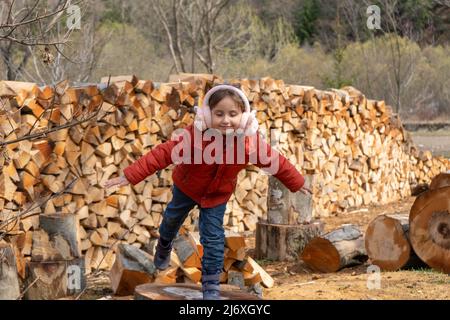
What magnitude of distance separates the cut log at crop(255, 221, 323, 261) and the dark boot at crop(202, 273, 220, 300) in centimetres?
248

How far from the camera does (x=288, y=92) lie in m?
8.61

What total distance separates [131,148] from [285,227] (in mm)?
1420

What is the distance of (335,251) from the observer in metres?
5.69

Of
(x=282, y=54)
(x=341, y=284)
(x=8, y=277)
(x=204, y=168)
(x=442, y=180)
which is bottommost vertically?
(x=341, y=284)

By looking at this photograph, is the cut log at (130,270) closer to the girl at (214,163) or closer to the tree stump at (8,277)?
the tree stump at (8,277)

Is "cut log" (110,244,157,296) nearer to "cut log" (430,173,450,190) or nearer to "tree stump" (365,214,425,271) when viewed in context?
"tree stump" (365,214,425,271)

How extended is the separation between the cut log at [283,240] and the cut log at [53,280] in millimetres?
1880

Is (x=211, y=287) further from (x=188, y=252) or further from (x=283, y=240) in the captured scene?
(x=283, y=240)

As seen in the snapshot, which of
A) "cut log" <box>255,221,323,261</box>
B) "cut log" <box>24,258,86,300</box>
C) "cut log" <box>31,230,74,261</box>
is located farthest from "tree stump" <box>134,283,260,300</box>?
"cut log" <box>255,221,323,261</box>

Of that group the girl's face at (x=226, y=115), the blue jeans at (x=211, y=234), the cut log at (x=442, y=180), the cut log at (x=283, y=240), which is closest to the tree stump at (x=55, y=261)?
the blue jeans at (x=211, y=234)

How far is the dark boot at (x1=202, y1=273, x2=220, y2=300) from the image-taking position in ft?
12.6

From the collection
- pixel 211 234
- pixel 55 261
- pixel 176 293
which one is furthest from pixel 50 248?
pixel 211 234
